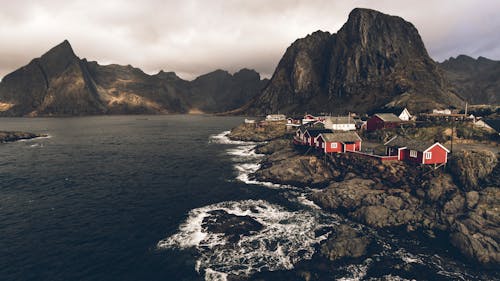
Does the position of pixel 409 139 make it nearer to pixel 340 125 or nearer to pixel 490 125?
pixel 490 125

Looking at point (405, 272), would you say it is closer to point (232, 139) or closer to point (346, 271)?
point (346, 271)

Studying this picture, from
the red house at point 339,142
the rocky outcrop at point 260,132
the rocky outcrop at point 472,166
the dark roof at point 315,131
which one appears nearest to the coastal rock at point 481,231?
the rocky outcrop at point 472,166

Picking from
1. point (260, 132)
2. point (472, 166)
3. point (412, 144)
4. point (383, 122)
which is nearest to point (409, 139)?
point (412, 144)

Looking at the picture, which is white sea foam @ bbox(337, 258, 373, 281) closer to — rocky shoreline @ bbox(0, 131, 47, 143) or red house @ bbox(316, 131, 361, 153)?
red house @ bbox(316, 131, 361, 153)

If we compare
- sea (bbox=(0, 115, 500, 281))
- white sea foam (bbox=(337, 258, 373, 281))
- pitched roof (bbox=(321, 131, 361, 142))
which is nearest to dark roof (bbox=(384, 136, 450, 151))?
pitched roof (bbox=(321, 131, 361, 142))

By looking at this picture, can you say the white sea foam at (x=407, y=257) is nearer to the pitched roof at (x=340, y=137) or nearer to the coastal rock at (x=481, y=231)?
the coastal rock at (x=481, y=231)

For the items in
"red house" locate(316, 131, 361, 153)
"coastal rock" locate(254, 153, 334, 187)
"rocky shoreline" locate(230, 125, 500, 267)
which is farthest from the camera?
"red house" locate(316, 131, 361, 153)
